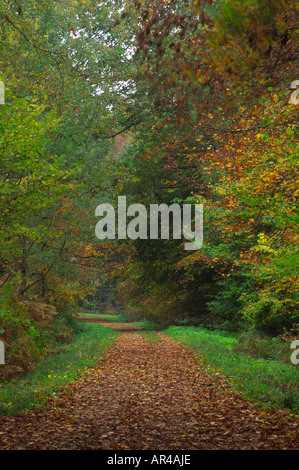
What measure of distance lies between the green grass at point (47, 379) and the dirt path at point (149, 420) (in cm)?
29

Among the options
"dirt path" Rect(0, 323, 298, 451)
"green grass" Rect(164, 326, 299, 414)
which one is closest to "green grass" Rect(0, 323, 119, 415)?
"dirt path" Rect(0, 323, 298, 451)

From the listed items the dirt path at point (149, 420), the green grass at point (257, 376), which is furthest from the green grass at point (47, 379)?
the green grass at point (257, 376)

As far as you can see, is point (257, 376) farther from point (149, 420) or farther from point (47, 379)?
point (47, 379)

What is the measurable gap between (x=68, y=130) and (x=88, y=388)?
30.7 ft

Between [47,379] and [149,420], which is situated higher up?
[149,420]

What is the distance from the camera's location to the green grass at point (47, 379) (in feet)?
23.6

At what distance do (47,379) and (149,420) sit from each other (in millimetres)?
3505

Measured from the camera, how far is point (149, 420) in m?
6.59

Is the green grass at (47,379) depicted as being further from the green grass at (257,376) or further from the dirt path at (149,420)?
the green grass at (257,376)

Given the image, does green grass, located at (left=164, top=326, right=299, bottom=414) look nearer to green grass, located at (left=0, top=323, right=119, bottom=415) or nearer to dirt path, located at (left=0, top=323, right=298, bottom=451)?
dirt path, located at (left=0, top=323, right=298, bottom=451)

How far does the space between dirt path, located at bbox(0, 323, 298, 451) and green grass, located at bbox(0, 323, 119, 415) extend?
29 cm

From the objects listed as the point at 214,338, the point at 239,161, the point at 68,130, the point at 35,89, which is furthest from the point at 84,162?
the point at 214,338

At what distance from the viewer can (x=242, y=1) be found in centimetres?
454

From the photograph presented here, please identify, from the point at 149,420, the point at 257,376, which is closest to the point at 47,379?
the point at 149,420
